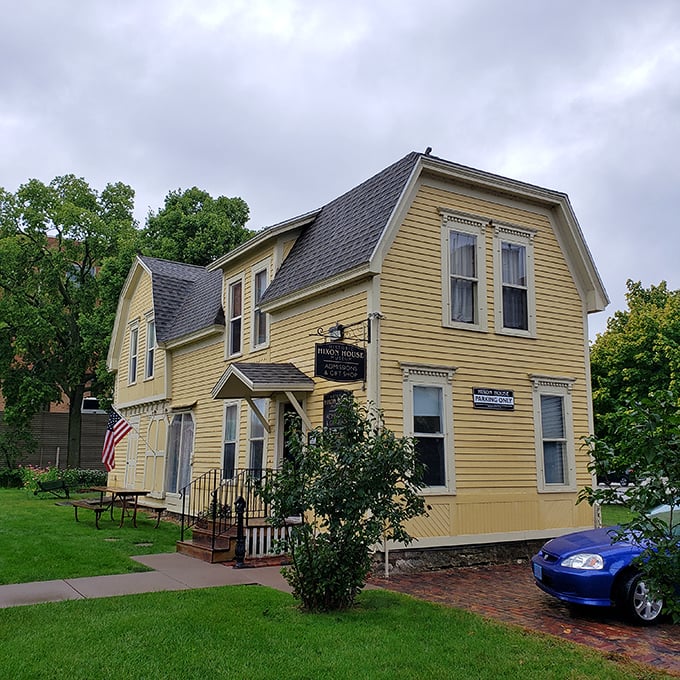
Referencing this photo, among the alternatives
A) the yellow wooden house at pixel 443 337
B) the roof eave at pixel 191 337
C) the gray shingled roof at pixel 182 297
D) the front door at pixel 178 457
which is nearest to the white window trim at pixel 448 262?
the yellow wooden house at pixel 443 337

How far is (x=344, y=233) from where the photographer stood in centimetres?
1295

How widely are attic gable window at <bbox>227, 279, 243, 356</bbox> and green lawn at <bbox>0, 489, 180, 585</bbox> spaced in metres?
4.45

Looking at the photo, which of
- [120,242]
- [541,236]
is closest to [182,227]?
[120,242]

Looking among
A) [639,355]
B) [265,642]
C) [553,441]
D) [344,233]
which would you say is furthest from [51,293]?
[265,642]

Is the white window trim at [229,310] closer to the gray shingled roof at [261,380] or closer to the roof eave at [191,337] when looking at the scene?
the roof eave at [191,337]

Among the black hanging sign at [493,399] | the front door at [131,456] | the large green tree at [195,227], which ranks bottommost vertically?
the front door at [131,456]

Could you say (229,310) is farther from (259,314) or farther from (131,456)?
(131,456)

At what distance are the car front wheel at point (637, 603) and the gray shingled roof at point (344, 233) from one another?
6110mm

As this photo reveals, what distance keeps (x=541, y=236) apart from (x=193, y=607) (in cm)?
979

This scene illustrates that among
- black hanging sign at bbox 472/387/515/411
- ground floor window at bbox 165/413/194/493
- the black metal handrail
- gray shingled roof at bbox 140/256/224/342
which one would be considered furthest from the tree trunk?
black hanging sign at bbox 472/387/515/411

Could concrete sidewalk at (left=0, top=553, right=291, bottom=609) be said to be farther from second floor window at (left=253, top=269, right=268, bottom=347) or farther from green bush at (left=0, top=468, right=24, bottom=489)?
green bush at (left=0, top=468, right=24, bottom=489)

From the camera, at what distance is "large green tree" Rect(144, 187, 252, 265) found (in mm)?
30781

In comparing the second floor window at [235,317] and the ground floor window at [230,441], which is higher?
the second floor window at [235,317]

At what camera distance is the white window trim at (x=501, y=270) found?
13.0m
